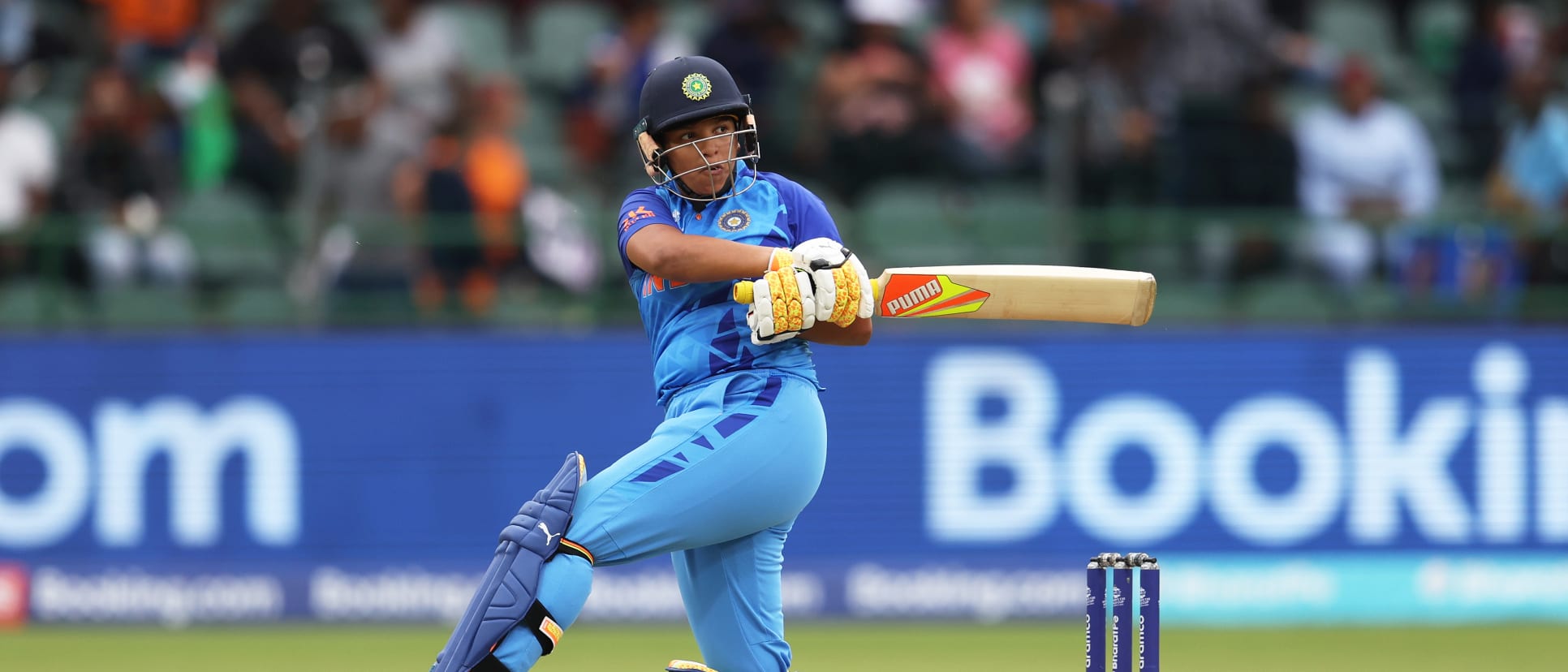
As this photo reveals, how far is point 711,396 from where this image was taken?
15.6 feet

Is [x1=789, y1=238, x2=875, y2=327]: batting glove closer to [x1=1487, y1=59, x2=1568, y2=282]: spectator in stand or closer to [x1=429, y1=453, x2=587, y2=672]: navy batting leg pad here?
[x1=429, y1=453, x2=587, y2=672]: navy batting leg pad

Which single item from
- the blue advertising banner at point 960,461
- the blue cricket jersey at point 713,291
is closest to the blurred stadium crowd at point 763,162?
the blue advertising banner at point 960,461

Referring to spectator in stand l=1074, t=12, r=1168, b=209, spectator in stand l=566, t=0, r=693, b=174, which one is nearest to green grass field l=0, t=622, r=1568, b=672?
spectator in stand l=1074, t=12, r=1168, b=209

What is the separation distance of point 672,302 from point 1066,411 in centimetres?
549

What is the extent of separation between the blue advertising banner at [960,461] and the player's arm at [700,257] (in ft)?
17.2

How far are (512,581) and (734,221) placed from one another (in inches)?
43.3

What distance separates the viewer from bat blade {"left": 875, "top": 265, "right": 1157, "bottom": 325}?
500 cm

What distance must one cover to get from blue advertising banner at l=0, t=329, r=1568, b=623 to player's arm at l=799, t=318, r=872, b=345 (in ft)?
16.6

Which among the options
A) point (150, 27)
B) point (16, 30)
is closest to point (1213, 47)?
point (150, 27)

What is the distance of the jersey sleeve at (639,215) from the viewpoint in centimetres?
477

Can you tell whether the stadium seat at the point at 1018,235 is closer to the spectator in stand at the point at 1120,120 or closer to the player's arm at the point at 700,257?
the spectator in stand at the point at 1120,120

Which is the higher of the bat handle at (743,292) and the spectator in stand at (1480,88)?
the spectator in stand at (1480,88)

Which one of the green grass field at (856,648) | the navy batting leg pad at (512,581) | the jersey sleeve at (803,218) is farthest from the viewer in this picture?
the green grass field at (856,648)

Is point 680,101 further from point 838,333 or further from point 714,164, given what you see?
point 838,333
